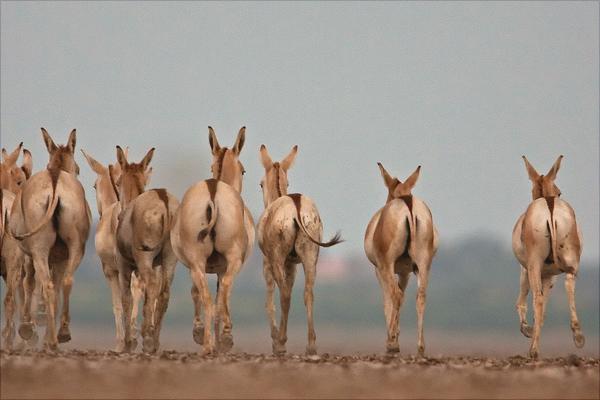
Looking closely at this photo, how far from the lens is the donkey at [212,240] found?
22.3 meters

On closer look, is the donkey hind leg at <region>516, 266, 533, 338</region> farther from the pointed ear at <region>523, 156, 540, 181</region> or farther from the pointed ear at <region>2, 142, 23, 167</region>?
the pointed ear at <region>2, 142, 23, 167</region>

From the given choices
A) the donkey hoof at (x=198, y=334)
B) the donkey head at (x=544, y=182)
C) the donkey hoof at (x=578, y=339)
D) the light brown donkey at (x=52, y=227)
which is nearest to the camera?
the light brown donkey at (x=52, y=227)

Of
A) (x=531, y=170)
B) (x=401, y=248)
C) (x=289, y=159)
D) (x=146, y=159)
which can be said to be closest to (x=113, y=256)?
(x=146, y=159)

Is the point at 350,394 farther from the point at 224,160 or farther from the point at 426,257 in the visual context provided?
the point at 224,160

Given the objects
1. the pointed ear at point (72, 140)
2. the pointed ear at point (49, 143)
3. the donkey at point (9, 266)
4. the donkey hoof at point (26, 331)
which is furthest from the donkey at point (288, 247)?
the donkey at point (9, 266)

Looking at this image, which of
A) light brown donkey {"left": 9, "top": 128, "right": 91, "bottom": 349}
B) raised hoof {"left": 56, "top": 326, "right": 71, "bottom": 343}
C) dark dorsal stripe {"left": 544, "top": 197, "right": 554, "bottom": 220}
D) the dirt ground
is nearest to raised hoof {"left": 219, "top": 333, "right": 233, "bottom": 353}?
the dirt ground

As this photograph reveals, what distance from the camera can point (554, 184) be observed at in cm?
2711

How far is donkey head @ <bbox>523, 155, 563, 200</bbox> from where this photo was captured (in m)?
26.9

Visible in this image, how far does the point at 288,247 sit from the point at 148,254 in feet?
9.60

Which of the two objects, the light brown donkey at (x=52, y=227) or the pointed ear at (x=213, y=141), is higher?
the pointed ear at (x=213, y=141)

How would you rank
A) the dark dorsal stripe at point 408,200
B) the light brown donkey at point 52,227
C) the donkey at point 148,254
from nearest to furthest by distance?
the donkey at point 148,254
the light brown donkey at point 52,227
the dark dorsal stripe at point 408,200

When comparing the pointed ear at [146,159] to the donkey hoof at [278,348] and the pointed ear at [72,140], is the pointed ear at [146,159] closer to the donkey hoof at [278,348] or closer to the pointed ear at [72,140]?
the pointed ear at [72,140]

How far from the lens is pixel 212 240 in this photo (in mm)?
22547

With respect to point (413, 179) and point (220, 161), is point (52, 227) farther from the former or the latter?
point (413, 179)
